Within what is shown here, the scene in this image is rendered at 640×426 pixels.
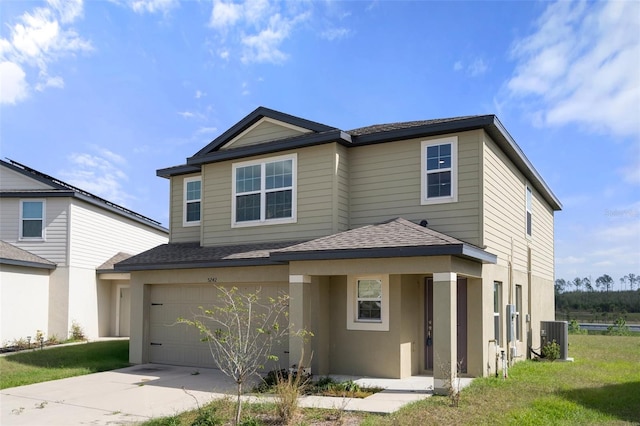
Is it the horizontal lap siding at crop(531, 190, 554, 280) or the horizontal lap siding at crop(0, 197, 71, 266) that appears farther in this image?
the horizontal lap siding at crop(0, 197, 71, 266)

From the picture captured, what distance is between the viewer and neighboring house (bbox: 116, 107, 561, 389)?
11805 mm

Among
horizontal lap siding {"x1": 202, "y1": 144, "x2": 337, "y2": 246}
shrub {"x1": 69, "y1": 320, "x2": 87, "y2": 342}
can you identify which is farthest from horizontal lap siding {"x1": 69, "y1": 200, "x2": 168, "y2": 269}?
horizontal lap siding {"x1": 202, "y1": 144, "x2": 337, "y2": 246}

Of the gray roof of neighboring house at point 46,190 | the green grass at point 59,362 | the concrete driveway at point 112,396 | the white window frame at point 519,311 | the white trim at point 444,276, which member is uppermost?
the gray roof of neighboring house at point 46,190

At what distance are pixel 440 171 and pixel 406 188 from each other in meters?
A: 0.91

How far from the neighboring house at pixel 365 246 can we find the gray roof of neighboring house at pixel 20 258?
18.5ft

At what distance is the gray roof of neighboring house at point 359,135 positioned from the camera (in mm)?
12492

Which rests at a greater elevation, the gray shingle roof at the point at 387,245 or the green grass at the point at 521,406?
the gray shingle roof at the point at 387,245

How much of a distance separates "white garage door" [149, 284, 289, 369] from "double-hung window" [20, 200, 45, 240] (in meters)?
8.02

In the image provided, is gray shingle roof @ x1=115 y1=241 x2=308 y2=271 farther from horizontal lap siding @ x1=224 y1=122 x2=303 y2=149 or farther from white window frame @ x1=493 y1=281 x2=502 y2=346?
white window frame @ x1=493 y1=281 x2=502 y2=346

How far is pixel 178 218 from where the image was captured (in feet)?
59.0

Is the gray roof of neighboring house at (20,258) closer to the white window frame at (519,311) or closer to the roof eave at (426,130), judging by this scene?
the roof eave at (426,130)

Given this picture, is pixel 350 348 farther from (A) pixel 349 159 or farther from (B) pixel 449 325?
(A) pixel 349 159

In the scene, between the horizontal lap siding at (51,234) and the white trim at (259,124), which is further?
the horizontal lap siding at (51,234)

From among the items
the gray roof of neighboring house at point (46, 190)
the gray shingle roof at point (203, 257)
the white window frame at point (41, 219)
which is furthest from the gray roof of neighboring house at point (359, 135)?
the white window frame at point (41, 219)
